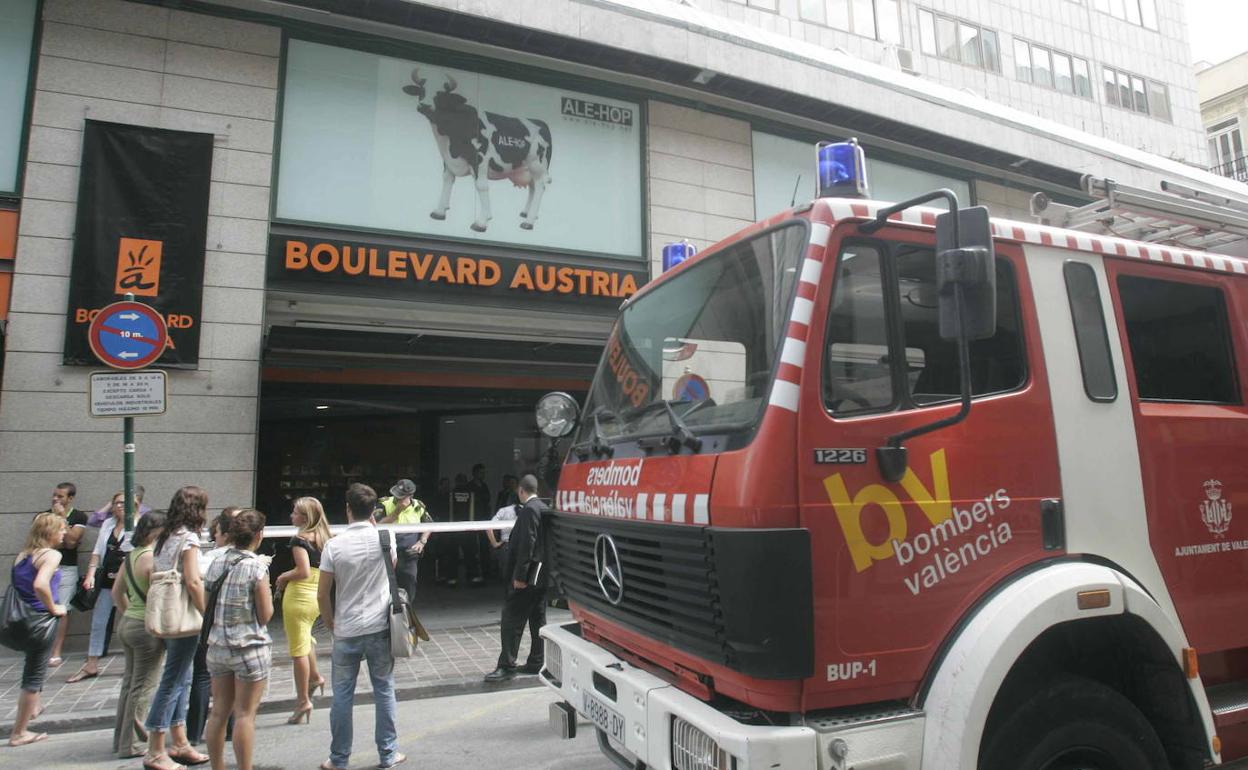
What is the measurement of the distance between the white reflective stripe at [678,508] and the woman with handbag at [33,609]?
15.7 ft

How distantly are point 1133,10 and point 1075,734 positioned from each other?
2568 cm

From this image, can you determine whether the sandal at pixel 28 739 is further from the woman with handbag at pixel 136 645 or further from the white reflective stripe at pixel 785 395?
the white reflective stripe at pixel 785 395

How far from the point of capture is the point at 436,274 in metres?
10.2

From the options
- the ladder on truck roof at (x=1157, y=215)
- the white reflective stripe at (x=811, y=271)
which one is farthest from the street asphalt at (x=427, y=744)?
the ladder on truck roof at (x=1157, y=215)

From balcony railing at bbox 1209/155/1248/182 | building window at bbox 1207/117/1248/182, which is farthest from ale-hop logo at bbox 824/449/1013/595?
building window at bbox 1207/117/1248/182

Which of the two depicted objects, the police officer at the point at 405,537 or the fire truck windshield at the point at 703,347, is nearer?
the fire truck windshield at the point at 703,347

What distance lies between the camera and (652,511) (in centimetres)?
305

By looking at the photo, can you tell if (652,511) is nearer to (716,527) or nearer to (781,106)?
(716,527)

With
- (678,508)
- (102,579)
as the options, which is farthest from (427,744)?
(102,579)

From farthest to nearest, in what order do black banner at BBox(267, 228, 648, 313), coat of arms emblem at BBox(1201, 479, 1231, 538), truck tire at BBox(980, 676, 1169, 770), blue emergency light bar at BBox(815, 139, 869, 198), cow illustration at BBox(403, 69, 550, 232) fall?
cow illustration at BBox(403, 69, 550, 232) < black banner at BBox(267, 228, 648, 313) < coat of arms emblem at BBox(1201, 479, 1231, 538) < blue emergency light bar at BBox(815, 139, 869, 198) < truck tire at BBox(980, 676, 1169, 770)

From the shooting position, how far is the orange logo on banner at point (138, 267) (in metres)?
8.73

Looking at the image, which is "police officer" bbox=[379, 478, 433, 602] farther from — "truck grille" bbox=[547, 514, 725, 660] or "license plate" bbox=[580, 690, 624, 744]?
"license plate" bbox=[580, 690, 624, 744]

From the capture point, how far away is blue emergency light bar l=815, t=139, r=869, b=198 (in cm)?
318

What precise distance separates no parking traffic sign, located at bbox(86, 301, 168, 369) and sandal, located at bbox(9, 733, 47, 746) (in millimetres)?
2777
